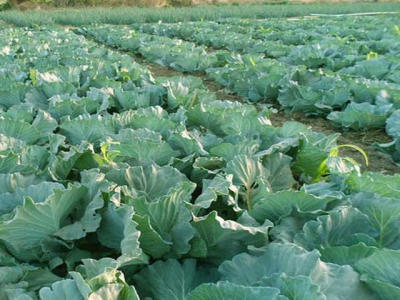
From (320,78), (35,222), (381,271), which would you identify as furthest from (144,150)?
(320,78)

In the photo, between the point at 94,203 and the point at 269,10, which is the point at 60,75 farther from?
the point at 269,10

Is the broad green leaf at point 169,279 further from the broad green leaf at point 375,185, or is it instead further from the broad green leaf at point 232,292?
the broad green leaf at point 375,185

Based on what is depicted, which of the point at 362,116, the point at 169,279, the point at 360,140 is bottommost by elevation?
the point at 360,140

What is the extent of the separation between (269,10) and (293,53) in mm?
14378

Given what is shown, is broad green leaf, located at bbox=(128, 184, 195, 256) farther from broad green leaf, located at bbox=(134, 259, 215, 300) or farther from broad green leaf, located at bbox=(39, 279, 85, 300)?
broad green leaf, located at bbox=(39, 279, 85, 300)

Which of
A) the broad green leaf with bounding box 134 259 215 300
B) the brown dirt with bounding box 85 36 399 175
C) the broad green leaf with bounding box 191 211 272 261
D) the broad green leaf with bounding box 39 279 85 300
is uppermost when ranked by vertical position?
the broad green leaf with bounding box 39 279 85 300

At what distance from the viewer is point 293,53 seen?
6.68 metres

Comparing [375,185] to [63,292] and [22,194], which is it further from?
[22,194]

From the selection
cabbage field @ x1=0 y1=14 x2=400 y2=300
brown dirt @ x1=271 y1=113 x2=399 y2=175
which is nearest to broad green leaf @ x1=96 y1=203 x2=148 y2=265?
cabbage field @ x1=0 y1=14 x2=400 y2=300

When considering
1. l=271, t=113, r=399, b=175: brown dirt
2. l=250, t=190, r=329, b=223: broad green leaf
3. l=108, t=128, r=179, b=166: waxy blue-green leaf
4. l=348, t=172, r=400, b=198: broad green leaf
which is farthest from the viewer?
l=271, t=113, r=399, b=175: brown dirt

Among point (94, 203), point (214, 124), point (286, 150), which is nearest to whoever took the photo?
point (94, 203)

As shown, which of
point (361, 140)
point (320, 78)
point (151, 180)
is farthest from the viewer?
point (320, 78)

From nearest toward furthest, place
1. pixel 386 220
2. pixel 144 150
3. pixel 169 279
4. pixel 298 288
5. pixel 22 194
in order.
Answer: pixel 298 288 < pixel 169 279 < pixel 386 220 < pixel 22 194 < pixel 144 150

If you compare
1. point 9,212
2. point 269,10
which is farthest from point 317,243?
point 269,10
